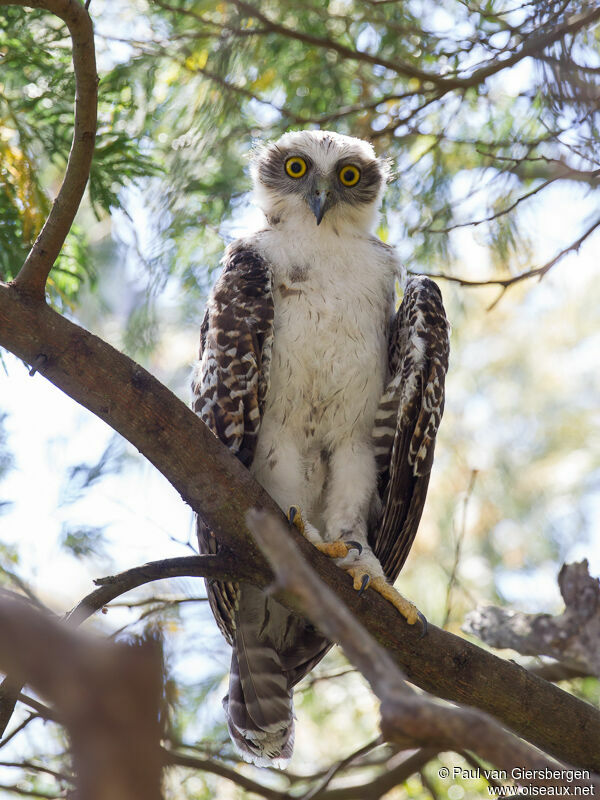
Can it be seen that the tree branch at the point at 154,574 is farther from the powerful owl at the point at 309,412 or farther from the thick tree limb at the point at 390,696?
the thick tree limb at the point at 390,696

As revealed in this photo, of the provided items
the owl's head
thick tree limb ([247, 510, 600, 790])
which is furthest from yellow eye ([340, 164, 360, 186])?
thick tree limb ([247, 510, 600, 790])

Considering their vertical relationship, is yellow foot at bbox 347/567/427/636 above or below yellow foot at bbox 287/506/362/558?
below

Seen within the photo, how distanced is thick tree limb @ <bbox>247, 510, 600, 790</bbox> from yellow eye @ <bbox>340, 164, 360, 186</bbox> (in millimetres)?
3578

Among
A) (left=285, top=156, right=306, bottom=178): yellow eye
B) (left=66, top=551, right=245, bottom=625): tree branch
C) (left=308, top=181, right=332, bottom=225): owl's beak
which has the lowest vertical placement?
(left=66, top=551, right=245, bottom=625): tree branch

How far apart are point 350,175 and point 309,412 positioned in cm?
152

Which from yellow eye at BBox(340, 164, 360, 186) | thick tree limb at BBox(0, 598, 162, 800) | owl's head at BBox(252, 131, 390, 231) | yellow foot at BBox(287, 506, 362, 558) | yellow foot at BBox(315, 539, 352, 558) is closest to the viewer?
thick tree limb at BBox(0, 598, 162, 800)

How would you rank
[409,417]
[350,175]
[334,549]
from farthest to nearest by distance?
[350,175] → [409,417] → [334,549]

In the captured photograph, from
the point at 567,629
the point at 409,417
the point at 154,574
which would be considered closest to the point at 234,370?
the point at 409,417

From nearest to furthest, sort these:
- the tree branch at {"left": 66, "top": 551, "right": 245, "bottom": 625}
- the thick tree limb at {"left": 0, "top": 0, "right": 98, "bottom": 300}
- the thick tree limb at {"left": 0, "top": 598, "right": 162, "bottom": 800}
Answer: the thick tree limb at {"left": 0, "top": 598, "right": 162, "bottom": 800} < the tree branch at {"left": 66, "top": 551, "right": 245, "bottom": 625} < the thick tree limb at {"left": 0, "top": 0, "right": 98, "bottom": 300}

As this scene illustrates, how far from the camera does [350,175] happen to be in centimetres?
485

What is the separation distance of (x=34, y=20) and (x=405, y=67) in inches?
76.6

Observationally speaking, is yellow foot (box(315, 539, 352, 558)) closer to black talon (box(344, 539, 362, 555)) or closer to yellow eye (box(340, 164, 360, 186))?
black talon (box(344, 539, 362, 555))

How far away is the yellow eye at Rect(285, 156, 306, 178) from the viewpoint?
4.76m

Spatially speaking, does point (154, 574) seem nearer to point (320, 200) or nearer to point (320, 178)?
point (320, 200)
